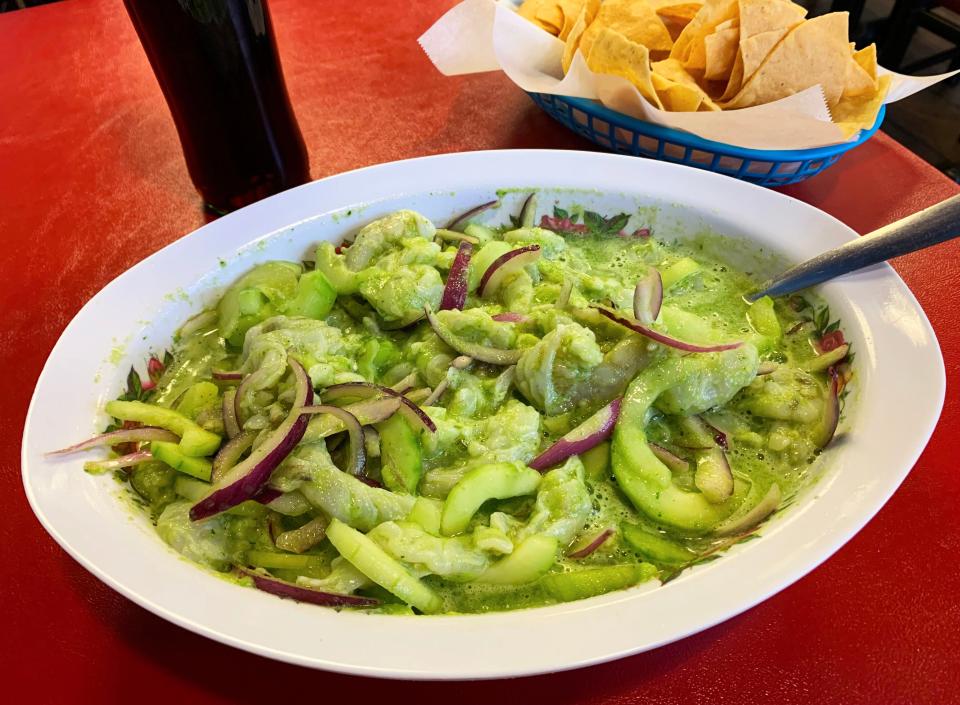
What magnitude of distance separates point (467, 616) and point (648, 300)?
72 cm

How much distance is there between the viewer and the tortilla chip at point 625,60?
185cm

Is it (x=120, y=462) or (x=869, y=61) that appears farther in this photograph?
(x=869, y=61)

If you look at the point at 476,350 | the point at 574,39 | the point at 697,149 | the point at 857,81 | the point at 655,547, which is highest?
the point at 574,39

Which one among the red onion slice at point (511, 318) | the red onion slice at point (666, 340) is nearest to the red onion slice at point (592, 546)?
the red onion slice at point (666, 340)

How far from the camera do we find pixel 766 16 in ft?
6.28

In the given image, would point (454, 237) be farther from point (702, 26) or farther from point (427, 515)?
point (702, 26)

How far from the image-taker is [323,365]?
53.5 inches

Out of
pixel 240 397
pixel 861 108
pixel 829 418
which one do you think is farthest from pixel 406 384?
pixel 861 108

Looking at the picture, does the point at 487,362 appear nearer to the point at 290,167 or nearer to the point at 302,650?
the point at 302,650

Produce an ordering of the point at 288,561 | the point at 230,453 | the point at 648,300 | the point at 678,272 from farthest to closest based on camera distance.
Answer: the point at 678,272 → the point at 648,300 → the point at 230,453 → the point at 288,561

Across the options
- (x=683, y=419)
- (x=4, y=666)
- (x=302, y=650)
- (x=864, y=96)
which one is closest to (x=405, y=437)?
(x=302, y=650)

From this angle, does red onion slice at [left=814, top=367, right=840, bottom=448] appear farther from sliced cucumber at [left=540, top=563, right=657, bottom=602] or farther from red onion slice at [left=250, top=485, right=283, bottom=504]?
red onion slice at [left=250, top=485, right=283, bottom=504]

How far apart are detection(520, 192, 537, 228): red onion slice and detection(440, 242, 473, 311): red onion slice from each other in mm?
271

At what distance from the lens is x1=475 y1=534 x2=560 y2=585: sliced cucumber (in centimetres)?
108
